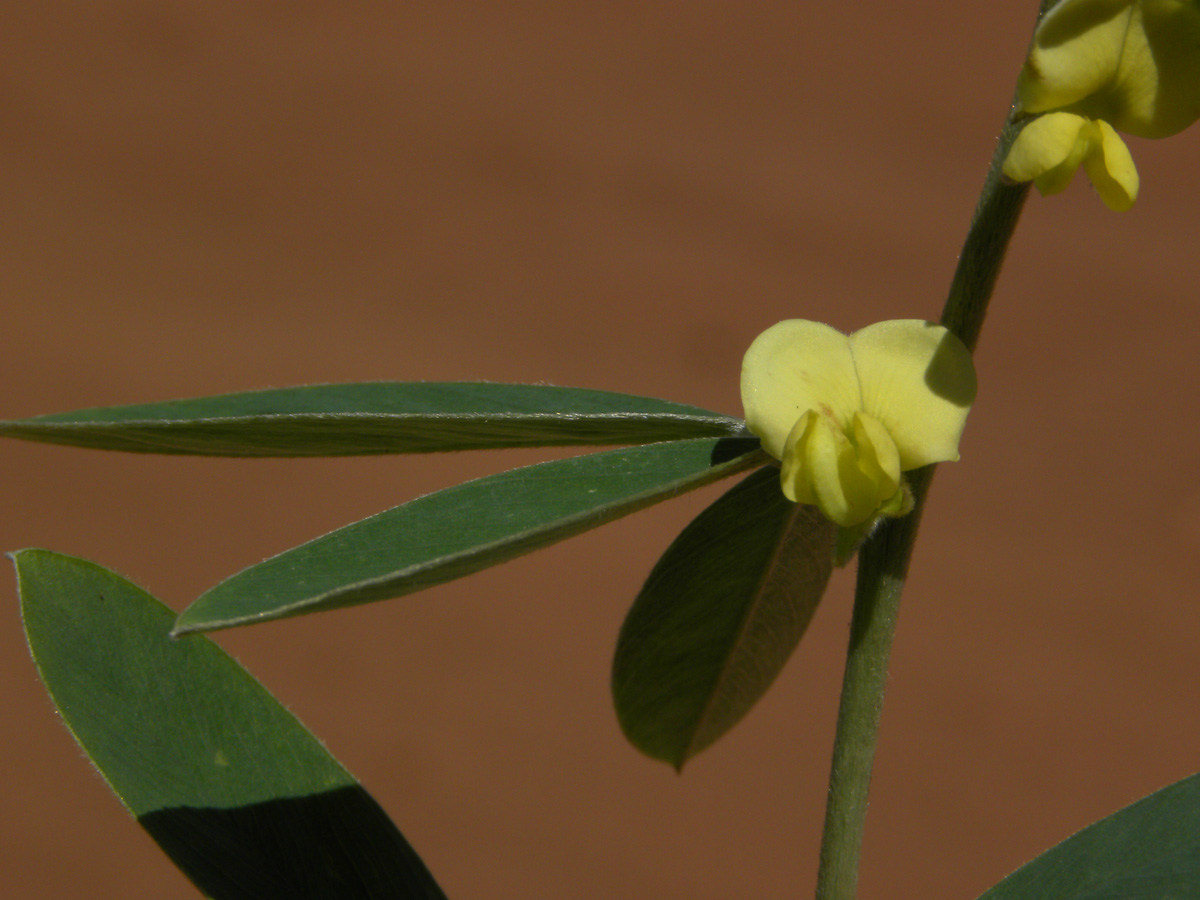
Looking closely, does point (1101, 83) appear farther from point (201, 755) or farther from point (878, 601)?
point (201, 755)

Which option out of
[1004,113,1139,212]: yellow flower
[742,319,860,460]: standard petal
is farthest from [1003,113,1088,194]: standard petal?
[742,319,860,460]: standard petal

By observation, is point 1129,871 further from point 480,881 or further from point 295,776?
point 480,881

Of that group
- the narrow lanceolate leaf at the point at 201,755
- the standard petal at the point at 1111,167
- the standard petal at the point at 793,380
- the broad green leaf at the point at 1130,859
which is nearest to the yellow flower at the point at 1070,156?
the standard petal at the point at 1111,167

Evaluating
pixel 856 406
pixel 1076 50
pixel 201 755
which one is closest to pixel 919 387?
pixel 856 406

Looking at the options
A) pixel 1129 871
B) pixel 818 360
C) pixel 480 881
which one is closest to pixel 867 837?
pixel 480 881

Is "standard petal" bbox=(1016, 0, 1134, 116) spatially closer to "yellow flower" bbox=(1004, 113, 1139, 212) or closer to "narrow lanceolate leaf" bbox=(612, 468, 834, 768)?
"yellow flower" bbox=(1004, 113, 1139, 212)

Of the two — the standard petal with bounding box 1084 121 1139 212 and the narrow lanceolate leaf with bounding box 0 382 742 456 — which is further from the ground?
the narrow lanceolate leaf with bounding box 0 382 742 456
